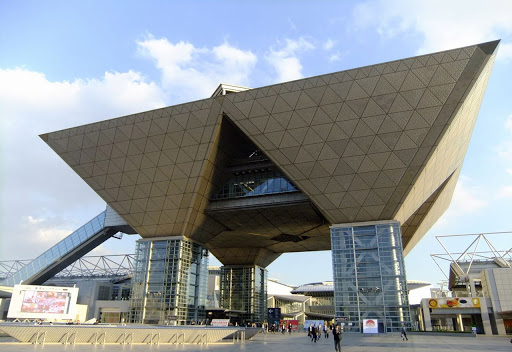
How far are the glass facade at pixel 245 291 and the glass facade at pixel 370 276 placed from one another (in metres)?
28.3

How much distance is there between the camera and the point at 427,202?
46000 mm

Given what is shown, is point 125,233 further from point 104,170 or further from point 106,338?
point 106,338

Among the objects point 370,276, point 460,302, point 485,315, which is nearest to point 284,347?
point 370,276

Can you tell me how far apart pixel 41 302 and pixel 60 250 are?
1380 centimetres

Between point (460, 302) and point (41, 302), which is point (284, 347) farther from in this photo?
point (460, 302)

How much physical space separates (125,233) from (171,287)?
680 inches

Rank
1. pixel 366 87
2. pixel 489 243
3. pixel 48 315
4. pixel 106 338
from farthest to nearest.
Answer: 1. pixel 489 243
2. pixel 48 315
3. pixel 366 87
4. pixel 106 338

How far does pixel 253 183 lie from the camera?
1794 inches

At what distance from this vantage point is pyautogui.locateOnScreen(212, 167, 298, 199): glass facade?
147ft

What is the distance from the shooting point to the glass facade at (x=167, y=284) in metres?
43.2

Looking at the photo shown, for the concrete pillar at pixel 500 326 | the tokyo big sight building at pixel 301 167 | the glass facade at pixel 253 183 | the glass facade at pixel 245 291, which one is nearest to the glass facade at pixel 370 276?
the tokyo big sight building at pixel 301 167

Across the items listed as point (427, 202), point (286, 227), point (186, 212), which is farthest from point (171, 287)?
point (427, 202)

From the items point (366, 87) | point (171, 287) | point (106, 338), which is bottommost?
point (106, 338)

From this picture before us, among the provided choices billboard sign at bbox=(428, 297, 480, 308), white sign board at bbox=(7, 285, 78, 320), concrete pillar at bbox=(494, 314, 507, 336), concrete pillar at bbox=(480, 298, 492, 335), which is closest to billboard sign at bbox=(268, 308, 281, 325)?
billboard sign at bbox=(428, 297, 480, 308)
